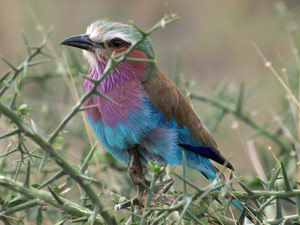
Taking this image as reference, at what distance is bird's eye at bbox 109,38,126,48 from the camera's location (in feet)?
8.43

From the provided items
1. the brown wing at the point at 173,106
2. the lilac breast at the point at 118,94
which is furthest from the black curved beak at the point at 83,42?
the brown wing at the point at 173,106

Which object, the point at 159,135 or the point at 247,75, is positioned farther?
the point at 247,75

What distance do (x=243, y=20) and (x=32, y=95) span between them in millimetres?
2807

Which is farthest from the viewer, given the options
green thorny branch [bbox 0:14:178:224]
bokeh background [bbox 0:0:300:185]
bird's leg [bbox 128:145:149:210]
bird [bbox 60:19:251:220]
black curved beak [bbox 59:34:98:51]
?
bokeh background [bbox 0:0:300:185]

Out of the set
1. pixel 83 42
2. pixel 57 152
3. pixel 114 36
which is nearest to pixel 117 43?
pixel 114 36

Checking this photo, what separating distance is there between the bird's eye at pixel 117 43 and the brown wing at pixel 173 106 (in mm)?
221

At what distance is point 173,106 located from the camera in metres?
2.61

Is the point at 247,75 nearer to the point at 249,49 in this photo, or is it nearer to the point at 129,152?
the point at 249,49

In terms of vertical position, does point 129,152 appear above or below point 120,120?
below

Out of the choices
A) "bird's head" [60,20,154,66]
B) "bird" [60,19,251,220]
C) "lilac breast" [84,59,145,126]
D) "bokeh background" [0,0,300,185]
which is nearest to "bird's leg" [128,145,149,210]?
"bird" [60,19,251,220]

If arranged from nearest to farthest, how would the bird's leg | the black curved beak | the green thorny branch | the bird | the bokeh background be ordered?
the green thorny branch
the bird's leg
the bird
the black curved beak
the bokeh background

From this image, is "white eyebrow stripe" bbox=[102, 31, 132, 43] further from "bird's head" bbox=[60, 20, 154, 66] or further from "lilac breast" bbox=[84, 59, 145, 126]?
"lilac breast" bbox=[84, 59, 145, 126]

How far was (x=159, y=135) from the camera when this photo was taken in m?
2.44

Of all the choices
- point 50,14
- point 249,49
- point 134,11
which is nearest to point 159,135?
point 249,49
